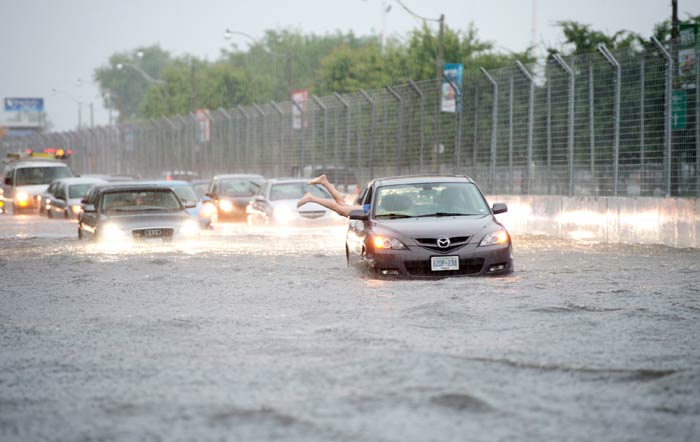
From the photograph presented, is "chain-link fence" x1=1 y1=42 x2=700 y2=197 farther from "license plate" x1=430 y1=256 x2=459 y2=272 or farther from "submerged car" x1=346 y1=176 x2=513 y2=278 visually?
"license plate" x1=430 y1=256 x2=459 y2=272

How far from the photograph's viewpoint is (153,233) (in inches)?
824

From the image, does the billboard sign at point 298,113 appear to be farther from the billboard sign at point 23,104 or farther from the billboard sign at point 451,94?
the billboard sign at point 23,104

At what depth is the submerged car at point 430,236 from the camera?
14.3 metres

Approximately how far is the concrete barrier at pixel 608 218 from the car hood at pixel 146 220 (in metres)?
7.39

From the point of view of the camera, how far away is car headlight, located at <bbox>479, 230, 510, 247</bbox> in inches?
571

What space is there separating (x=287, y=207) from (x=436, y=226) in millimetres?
13425

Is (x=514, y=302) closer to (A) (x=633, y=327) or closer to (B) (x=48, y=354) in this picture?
(A) (x=633, y=327)

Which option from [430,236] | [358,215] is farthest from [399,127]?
[430,236]

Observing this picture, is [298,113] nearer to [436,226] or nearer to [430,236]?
[436,226]

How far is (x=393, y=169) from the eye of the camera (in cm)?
3381

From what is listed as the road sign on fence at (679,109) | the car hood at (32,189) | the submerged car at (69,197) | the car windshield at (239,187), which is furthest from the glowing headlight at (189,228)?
the car hood at (32,189)

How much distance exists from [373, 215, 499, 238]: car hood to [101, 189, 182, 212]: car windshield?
7793 mm

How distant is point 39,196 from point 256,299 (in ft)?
90.9

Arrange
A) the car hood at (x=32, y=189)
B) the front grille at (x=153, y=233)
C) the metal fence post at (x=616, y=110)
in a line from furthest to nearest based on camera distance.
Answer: the car hood at (x=32, y=189), the metal fence post at (x=616, y=110), the front grille at (x=153, y=233)
